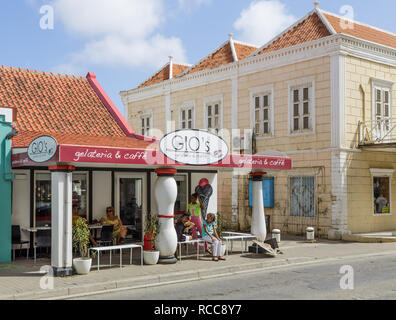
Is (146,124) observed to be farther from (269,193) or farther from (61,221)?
(61,221)

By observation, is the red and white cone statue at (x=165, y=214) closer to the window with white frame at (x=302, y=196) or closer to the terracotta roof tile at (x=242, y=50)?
the window with white frame at (x=302, y=196)

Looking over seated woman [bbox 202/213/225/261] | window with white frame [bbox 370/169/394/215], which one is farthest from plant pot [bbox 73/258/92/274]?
window with white frame [bbox 370/169/394/215]

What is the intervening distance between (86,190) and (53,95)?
500 centimetres

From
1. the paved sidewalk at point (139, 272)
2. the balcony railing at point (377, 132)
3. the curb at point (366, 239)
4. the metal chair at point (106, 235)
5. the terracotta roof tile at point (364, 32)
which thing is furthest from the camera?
the terracotta roof tile at point (364, 32)

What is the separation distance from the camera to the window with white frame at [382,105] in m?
20.7

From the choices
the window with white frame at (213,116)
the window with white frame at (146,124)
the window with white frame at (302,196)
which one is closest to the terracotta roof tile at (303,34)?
the window with white frame at (213,116)

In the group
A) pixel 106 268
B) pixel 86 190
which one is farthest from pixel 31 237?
pixel 106 268

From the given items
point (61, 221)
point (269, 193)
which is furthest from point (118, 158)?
point (269, 193)

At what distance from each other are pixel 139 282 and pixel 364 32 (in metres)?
16.5

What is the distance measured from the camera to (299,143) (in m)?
21.0

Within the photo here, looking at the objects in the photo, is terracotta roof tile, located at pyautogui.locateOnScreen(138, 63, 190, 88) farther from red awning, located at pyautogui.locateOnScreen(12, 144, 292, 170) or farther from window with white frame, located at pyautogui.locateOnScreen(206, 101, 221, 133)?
red awning, located at pyautogui.locateOnScreen(12, 144, 292, 170)

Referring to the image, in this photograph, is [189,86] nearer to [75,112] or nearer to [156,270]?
[75,112]

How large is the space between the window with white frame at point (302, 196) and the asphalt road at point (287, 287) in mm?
7636

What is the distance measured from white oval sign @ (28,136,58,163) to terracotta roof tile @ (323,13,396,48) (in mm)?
14124
